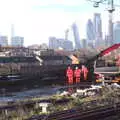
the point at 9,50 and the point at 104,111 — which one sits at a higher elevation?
the point at 9,50

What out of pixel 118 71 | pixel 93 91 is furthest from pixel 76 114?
pixel 118 71

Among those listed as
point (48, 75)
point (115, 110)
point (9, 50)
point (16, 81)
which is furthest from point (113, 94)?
point (9, 50)

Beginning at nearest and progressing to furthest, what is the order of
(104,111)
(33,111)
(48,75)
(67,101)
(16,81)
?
(104,111) → (33,111) → (67,101) → (16,81) → (48,75)

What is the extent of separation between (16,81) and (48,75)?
19.2 ft

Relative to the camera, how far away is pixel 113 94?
2100 centimetres

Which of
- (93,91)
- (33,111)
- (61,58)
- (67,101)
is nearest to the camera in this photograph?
(33,111)

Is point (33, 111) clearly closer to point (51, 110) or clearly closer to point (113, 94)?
point (51, 110)

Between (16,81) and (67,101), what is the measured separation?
20864 millimetres

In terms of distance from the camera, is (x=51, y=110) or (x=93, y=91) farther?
(x=93, y=91)

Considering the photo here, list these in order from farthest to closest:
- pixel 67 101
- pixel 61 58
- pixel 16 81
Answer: pixel 61 58 → pixel 16 81 → pixel 67 101

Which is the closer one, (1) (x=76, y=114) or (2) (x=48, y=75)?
(1) (x=76, y=114)

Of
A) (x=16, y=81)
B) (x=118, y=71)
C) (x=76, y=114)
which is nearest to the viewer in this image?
(x=76, y=114)

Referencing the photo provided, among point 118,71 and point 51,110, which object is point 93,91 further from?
point 51,110

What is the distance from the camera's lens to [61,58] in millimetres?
77125
